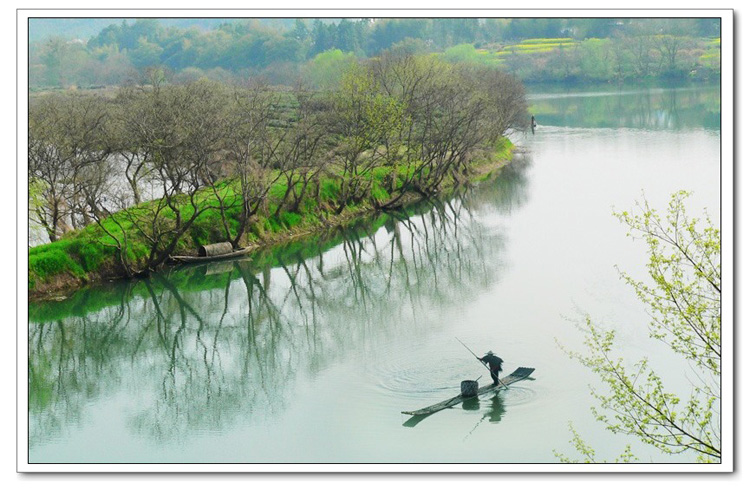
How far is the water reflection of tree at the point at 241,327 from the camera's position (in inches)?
922

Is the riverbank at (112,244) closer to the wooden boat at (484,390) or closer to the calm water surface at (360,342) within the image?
the calm water surface at (360,342)

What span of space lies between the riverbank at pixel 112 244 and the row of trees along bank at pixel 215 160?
0.07 m

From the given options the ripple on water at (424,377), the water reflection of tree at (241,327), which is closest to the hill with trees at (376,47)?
the water reflection of tree at (241,327)

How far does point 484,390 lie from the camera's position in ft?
72.8

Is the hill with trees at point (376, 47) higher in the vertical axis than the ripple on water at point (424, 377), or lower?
higher

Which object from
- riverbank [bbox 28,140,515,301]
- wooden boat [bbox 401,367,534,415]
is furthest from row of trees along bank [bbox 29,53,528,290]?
wooden boat [bbox 401,367,534,415]

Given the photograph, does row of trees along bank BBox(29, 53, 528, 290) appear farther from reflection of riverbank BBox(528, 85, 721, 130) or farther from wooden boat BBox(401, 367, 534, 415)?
reflection of riverbank BBox(528, 85, 721, 130)

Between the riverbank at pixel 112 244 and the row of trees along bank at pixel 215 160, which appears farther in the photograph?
the row of trees along bank at pixel 215 160

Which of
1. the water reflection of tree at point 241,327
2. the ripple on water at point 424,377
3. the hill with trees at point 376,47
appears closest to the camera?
the ripple on water at point 424,377

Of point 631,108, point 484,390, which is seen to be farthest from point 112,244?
point 631,108

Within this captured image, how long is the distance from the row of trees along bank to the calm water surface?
2.09 m

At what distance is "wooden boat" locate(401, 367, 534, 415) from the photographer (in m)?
21.1
